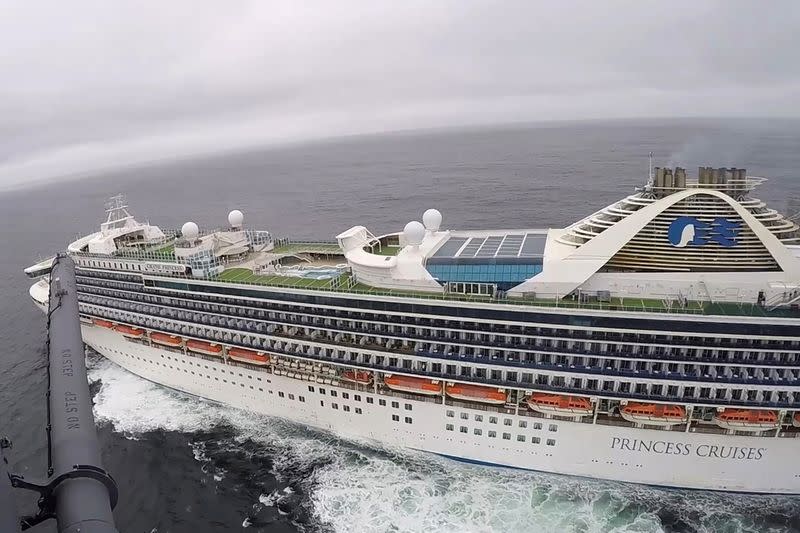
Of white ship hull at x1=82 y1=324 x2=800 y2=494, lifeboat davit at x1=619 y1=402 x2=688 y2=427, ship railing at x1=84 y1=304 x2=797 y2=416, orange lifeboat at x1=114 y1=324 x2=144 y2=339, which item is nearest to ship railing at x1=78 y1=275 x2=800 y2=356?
ship railing at x1=84 y1=304 x2=797 y2=416

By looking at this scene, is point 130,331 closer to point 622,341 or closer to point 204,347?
point 204,347

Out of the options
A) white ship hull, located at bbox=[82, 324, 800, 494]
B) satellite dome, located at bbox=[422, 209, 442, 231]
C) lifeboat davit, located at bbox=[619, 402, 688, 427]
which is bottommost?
white ship hull, located at bbox=[82, 324, 800, 494]

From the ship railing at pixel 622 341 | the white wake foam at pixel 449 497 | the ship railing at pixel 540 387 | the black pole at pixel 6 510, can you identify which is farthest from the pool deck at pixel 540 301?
the black pole at pixel 6 510

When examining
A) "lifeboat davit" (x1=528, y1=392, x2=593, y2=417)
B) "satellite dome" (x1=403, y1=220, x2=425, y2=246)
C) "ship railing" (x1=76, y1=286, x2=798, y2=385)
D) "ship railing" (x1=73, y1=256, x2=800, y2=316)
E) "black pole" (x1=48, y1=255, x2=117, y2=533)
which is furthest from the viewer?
"satellite dome" (x1=403, y1=220, x2=425, y2=246)

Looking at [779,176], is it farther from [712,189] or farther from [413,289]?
[413,289]

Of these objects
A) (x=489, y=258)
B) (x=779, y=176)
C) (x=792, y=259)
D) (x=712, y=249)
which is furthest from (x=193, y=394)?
(x=779, y=176)

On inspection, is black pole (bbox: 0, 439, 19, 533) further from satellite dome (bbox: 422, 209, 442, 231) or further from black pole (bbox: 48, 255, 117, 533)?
satellite dome (bbox: 422, 209, 442, 231)

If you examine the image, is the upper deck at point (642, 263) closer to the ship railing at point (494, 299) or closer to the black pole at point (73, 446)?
the ship railing at point (494, 299)
